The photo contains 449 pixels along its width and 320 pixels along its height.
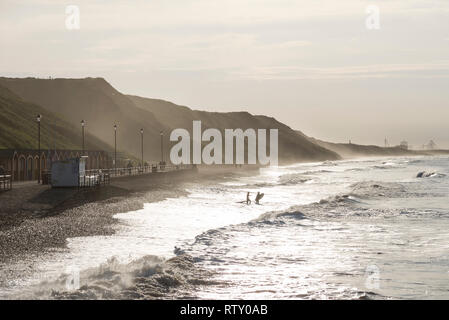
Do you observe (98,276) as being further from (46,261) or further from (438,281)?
(438,281)

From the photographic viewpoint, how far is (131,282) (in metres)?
19.2

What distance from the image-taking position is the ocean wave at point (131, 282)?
58.1 ft

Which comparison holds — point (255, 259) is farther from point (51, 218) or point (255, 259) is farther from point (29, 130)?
point (29, 130)

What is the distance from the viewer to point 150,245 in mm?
27344

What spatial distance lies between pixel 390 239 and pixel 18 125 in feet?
311

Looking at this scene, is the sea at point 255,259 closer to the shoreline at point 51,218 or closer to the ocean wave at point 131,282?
the ocean wave at point 131,282

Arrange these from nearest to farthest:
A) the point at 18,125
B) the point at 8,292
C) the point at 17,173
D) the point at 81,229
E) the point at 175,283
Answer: the point at 8,292 → the point at 175,283 → the point at 81,229 → the point at 17,173 → the point at 18,125

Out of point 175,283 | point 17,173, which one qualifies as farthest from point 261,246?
point 17,173

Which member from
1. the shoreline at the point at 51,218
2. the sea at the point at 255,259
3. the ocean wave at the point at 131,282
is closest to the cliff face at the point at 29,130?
the shoreline at the point at 51,218

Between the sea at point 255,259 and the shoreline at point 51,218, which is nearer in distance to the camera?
the sea at point 255,259

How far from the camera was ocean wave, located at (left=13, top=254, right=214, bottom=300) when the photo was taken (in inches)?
697

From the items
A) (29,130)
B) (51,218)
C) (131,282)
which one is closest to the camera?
(131,282)

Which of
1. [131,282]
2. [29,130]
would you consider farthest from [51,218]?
[29,130]

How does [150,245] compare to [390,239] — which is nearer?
[150,245]
